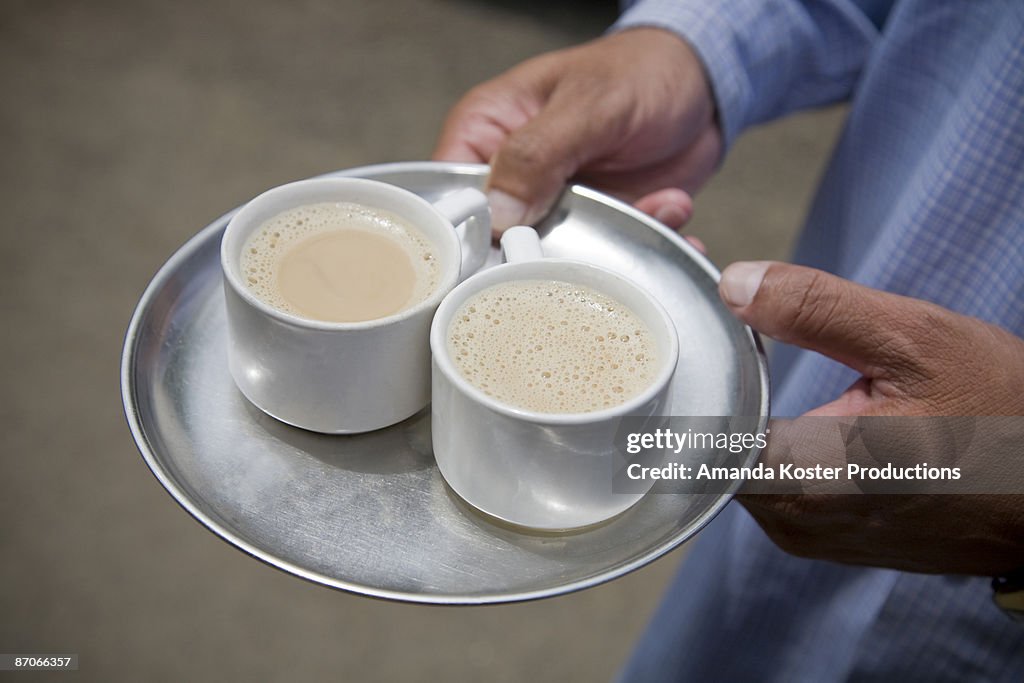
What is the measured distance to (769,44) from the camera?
964 mm

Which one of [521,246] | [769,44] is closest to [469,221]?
[521,246]

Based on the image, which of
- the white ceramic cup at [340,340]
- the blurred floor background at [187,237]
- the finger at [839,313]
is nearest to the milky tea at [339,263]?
the white ceramic cup at [340,340]

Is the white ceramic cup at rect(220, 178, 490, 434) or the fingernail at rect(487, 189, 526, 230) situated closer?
the white ceramic cup at rect(220, 178, 490, 434)

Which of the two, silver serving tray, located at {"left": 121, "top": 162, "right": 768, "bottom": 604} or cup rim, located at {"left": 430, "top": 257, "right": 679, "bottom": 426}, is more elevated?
cup rim, located at {"left": 430, "top": 257, "right": 679, "bottom": 426}

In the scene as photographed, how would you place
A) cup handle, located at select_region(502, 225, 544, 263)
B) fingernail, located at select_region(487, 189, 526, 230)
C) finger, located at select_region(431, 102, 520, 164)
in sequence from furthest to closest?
finger, located at select_region(431, 102, 520, 164) → fingernail, located at select_region(487, 189, 526, 230) → cup handle, located at select_region(502, 225, 544, 263)

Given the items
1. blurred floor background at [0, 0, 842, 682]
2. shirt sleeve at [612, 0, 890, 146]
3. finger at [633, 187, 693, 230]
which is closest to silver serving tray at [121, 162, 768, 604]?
finger at [633, 187, 693, 230]

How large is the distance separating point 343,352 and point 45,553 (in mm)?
1219

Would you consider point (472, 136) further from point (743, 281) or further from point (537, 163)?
point (743, 281)

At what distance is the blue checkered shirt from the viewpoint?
769 mm

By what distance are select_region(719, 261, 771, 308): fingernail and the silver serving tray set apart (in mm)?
41

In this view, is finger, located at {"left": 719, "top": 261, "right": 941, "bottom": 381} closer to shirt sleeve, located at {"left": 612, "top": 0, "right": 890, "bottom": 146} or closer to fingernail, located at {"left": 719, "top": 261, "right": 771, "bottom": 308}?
fingernail, located at {"left": 719, "top": 261, "right": 771, "bottom": 308}

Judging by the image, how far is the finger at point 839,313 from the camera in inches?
25.8

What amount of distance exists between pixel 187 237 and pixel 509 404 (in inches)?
62.2

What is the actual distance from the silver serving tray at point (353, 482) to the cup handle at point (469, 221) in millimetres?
52
